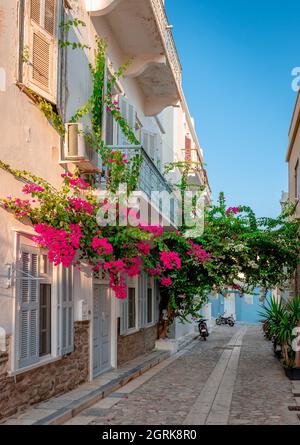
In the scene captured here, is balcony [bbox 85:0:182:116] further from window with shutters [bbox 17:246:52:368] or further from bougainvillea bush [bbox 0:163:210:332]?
window with shutters [bbox 17:246:52:368]

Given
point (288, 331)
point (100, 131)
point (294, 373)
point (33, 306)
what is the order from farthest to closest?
1. point (288, 331)
2. point (294, 373)
3. point (100, 131)
4. point (33, 306)

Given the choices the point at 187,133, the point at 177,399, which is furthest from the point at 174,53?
the point at 187,133

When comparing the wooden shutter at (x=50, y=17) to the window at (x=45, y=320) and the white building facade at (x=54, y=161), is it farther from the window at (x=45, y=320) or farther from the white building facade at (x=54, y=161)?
the window at (x=45, y=320)

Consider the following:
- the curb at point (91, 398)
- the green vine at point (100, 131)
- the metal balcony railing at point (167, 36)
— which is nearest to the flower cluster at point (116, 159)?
the green vine at point (100, 131)

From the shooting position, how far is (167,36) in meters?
15.6

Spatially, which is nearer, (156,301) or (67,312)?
(67,312)

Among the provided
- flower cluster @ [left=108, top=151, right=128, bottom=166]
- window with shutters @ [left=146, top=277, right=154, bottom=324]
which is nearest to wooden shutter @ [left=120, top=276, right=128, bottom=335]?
window with shutters @ [left=146, top=277, right=154, bottom=324]

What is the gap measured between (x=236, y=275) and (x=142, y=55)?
7.01m

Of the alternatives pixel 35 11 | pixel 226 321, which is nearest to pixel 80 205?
pixel 35 11

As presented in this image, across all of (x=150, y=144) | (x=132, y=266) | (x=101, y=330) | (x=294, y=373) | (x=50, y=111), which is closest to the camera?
(x=50, y=111)

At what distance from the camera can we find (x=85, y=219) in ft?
33.5

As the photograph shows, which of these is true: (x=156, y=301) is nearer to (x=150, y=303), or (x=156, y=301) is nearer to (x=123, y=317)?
(x=150, y=303)

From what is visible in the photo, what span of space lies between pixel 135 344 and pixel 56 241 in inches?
316

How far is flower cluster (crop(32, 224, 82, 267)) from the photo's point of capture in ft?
29.7
